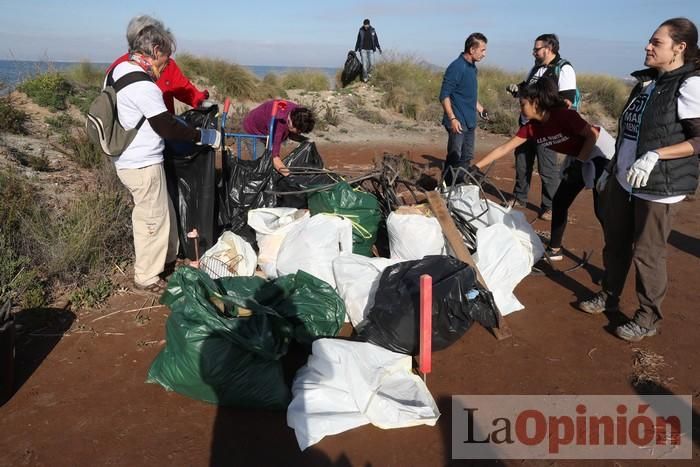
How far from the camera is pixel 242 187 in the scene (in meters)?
4.24

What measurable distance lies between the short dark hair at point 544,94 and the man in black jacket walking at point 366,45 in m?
12.4

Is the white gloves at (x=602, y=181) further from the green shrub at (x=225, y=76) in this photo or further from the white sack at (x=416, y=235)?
the green shrub at (x=225, y=76)

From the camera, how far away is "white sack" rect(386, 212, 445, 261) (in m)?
3.62

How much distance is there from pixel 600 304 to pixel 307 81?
13.1 metres

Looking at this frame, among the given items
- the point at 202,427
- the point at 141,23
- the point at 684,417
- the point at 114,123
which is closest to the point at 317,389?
the point at 202,427

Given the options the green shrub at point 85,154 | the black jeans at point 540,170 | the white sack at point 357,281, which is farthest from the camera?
the green shrub at point 85,154

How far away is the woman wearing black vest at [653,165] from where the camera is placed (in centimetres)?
263

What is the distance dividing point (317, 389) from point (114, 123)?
208cm

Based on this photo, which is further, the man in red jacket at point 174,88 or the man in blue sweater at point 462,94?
the man in blue sweater at point 462,94

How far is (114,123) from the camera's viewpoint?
3211 mm

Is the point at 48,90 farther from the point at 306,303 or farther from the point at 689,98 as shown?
the point at 689,98

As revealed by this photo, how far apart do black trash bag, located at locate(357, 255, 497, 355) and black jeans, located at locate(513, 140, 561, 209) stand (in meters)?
2.54

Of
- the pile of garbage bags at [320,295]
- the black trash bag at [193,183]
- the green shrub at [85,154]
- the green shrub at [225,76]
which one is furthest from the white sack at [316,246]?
the green shrub at [225,76]

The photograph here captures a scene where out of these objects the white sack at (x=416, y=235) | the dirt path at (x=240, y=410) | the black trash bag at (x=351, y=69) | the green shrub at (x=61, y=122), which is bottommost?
the dirt path at (x=240, y=410)
